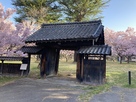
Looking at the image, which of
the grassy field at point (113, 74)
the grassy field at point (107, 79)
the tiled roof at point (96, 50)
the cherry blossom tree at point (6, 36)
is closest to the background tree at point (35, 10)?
the grassy field at point (113, 74)

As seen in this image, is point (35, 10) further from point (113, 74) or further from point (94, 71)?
point (94, 71)

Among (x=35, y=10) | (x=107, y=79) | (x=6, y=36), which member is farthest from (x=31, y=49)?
(x=35, y=10)

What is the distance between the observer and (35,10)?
739 inches

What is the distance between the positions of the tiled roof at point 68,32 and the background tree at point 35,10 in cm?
693

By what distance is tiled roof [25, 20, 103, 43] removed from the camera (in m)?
9.77

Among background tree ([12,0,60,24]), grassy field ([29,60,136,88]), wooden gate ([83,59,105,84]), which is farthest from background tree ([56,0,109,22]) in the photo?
wooden gate ([83,59,105,84])

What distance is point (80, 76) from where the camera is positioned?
1003 cm

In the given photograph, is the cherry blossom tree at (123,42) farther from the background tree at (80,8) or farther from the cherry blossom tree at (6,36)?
the cherry blossom tree at (6,36)

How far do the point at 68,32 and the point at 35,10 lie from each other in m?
9.52

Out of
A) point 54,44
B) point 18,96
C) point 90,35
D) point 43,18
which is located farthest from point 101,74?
point 43,18

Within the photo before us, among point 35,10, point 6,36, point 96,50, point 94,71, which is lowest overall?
point 94,71

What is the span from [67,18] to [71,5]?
202 centimetres

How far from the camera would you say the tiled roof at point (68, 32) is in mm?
9766

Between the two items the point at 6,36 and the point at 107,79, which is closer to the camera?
the point at 6,36
